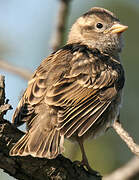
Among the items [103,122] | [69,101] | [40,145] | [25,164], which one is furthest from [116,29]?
[25,164]

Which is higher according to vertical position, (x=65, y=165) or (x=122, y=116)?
(x=65, y=165)

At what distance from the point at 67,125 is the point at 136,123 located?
16.8ft

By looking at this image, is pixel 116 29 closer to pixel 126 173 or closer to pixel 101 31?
pixel 101 31

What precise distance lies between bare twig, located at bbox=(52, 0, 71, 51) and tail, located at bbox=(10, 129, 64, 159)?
199 cm

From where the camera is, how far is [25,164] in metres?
4.75

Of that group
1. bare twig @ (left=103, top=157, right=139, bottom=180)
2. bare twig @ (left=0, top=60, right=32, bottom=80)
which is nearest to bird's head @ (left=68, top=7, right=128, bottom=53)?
bare twig @ (left=0, top=60, right=32, bottom=80)

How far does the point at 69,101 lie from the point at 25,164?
1.13 metres

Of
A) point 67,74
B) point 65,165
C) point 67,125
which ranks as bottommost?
point 65,165

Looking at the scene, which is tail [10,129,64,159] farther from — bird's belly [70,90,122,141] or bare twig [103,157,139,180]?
bare twig [103,157,139,180]

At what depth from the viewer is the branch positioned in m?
4.65

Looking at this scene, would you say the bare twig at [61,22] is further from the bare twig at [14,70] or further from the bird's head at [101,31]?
the bird's head at [101,31]

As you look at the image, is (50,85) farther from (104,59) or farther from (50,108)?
(104,59)

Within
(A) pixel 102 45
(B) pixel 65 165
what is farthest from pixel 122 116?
(B) pixel 65 165

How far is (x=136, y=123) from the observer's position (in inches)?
401
